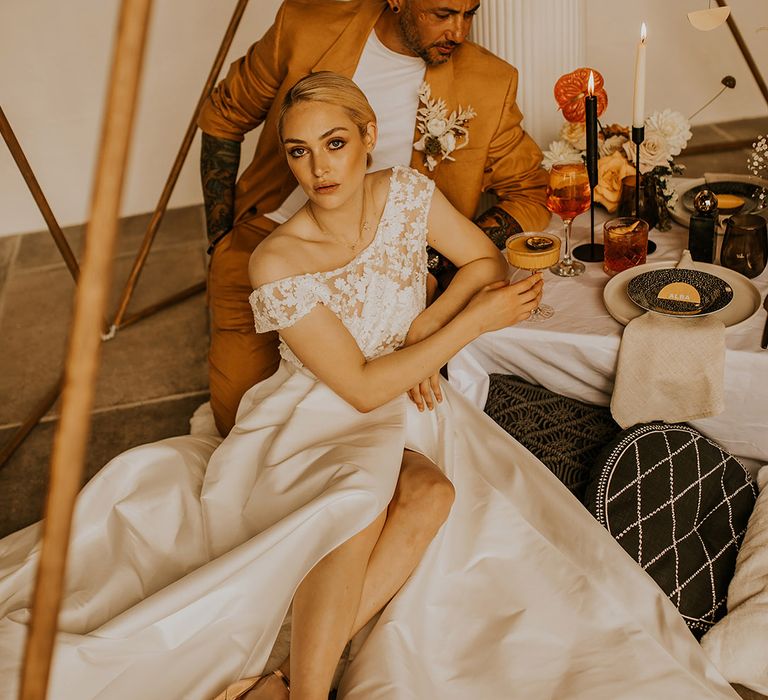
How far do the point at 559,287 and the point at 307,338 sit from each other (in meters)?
0.62

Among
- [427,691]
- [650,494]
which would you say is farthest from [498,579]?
[650,494]

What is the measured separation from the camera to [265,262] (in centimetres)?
183

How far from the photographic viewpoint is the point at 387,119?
2623mm

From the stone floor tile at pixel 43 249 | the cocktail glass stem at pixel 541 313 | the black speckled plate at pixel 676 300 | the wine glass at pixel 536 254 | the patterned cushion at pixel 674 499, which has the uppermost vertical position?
the wine glass at pixel 536 254

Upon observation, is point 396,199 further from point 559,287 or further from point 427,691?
point 427,691

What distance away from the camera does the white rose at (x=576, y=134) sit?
7.15 feet

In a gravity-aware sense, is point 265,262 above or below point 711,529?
above

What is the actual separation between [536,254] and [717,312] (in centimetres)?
40

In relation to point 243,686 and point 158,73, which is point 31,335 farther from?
point 243,686

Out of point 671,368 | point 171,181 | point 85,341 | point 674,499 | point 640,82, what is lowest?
point 674,499

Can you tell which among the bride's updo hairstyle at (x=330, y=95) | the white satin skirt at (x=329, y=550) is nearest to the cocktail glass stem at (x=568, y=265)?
the white satin skirt at (x=329, y=550)

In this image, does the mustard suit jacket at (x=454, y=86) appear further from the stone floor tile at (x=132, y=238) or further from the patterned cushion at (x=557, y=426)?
the stone floor tile at (x=132, y=238)

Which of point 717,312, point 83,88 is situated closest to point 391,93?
point 717,312

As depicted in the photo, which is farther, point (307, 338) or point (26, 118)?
point (26, 118)
